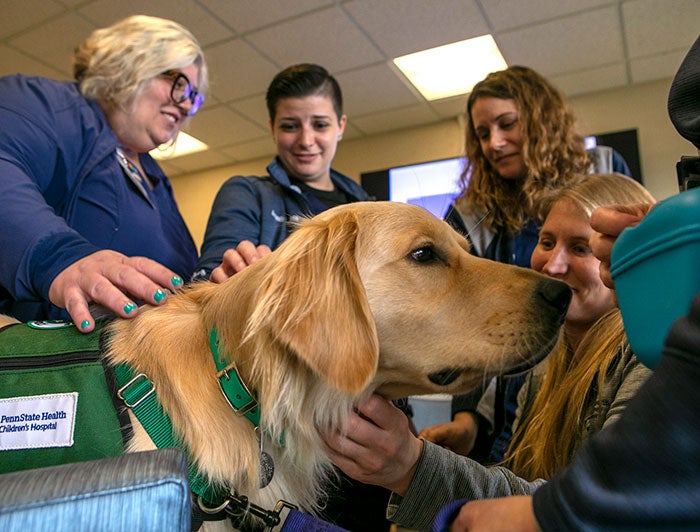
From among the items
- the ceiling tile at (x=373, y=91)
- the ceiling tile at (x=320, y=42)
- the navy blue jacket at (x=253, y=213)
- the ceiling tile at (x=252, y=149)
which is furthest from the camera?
the ceiling tile at (x=252, y=149)

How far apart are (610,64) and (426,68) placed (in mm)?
1512

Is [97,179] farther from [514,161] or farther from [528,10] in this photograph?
[528,10]

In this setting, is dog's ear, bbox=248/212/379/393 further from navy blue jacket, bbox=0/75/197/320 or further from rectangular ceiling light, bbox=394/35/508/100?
rectangular ceiling light, bbox=394/35/508/100

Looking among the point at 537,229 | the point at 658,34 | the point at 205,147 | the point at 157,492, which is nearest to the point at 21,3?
the point at 205,147

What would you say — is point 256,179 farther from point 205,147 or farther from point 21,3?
point 205,147

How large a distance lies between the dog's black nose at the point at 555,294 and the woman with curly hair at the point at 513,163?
2.63ft

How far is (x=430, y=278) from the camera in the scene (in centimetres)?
103

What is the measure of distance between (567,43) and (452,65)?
2.84ft

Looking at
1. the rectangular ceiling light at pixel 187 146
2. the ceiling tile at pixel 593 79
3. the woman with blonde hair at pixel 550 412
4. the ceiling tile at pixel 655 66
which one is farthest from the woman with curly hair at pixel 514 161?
the rectangular ceiling light at pixel 187 146

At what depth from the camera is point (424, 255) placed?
1062 mm

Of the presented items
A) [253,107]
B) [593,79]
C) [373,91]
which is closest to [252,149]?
[253,107]

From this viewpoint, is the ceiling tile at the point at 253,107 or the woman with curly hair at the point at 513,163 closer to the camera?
the woman with curly hair at the point at 513,163

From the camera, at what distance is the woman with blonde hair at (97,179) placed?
1.04 meters

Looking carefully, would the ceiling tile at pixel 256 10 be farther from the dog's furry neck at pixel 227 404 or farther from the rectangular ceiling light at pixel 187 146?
the dog's furry neck at pixel 227 404
